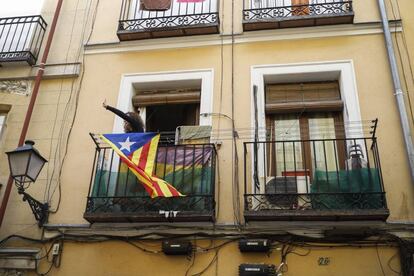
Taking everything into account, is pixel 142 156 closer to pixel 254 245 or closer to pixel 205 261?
pixel 205 261

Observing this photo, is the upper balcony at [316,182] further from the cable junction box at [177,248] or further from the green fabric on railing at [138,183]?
the cable junction box at [177,248]

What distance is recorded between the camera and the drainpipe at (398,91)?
21.0 ft

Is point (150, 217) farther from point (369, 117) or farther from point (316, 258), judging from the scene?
point (369, 117)

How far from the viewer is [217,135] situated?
7.13 m

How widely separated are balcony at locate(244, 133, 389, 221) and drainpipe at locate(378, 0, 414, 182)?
0.50 meters

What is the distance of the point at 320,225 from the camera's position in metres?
6.07

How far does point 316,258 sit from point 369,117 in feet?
7.71

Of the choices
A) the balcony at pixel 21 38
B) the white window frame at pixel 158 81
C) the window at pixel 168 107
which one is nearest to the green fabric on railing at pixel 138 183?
→ the white window frame at pixel 158 81

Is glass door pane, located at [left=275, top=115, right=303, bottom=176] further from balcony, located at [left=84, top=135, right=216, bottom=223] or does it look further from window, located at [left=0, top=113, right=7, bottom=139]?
window, located at [left=0, top=113, right=7, bottom=139]

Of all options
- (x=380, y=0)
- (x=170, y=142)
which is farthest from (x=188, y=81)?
(x=380, y=0)

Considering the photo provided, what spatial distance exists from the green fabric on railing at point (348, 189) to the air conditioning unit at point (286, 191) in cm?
15

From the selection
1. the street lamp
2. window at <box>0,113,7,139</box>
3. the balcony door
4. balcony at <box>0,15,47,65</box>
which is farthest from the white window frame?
window at <box>0,113,7,139</box>

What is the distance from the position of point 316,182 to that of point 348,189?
430 millimetres

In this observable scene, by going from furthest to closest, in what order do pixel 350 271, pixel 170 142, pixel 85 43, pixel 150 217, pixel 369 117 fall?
pixel 85 43 → pixel 170 142 → pixel 369 117 → pixel 150 217 → pixel 350 271
